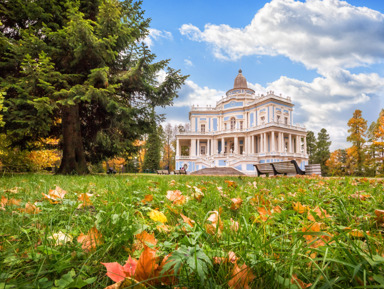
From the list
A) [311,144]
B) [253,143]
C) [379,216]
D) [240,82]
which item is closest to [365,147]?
[253,143]

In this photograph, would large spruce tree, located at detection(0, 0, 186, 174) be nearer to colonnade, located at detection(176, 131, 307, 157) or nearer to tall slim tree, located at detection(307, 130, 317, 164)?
colonnade, located at detection(176, 131, 307, 157)

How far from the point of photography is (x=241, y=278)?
2.16 feet

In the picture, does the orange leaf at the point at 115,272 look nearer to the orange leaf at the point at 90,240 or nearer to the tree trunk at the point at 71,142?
the orange leaf at the point at 90,240

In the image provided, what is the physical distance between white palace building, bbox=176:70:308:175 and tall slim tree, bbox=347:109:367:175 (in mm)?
7510

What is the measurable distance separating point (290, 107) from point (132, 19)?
34472 mm

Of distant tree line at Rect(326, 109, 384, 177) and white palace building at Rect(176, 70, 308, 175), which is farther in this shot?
white palace building at Rect(176, 70, 308, 175)

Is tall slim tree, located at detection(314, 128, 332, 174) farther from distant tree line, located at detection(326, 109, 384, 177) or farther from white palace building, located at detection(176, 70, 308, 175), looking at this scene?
distant tree line, located at detection(326, 109, 384, 177)

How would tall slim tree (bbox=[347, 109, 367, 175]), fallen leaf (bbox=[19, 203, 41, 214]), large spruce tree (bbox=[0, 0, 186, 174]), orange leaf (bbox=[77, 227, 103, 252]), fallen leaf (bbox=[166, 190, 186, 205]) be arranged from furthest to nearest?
tall slim tree (bbox=[347, 109, 367, 175]), large spruce tree (bbox=[0, 0, 186, 174]), fallen leaf (bbox=[166, 190, 186, 205]), fallen leaf (bbox=[19, 203, 41, 214]), orange leaf (bbox=[77, 227, 103, 252])

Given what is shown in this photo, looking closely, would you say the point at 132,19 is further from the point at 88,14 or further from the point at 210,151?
the point at 210,151

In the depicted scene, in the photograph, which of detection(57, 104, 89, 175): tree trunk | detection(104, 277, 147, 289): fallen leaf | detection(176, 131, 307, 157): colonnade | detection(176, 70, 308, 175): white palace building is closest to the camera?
detection(104, 277, 147, 289): fallen leaf

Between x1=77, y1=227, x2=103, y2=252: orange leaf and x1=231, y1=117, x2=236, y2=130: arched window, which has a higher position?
x1=231, y1=117, x2=236, y2=130: arched window

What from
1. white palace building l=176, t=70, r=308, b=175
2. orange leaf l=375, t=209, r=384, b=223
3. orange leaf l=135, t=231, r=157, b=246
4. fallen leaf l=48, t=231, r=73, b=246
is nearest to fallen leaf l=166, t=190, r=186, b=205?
orange leaf l=135, t=231, r=157, b=246

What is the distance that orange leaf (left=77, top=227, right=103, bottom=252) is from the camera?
2.89 feet

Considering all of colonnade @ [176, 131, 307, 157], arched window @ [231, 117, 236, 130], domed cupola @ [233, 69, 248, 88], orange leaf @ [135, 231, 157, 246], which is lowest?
orange leaf @ [135, 231, 157, 246]
